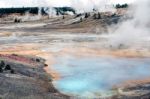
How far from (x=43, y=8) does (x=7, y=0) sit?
21.4 m

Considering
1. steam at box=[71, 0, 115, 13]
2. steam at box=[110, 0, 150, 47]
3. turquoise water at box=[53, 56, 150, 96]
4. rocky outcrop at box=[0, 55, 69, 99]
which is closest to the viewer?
rocky outcrop at box=[0, 55, 69, 99]

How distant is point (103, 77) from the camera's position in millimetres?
32500

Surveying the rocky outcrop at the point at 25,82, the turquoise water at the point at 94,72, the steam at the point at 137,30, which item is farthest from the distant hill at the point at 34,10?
the rocky outcrop at the point at 25,82

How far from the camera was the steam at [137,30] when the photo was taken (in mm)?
57728

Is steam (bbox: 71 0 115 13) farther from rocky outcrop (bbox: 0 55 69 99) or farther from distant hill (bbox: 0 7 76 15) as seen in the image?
rocky outcrop (bbox: 0 55 69 99)

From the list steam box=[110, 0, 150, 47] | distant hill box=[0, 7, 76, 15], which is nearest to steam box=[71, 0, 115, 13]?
distant hill box=[0, 7, 76, 15]

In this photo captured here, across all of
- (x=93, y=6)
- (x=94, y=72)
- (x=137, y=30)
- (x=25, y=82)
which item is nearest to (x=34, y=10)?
(x=93, y=6)

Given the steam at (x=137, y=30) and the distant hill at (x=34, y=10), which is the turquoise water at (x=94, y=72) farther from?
the distant hill at (x=34, y=10)

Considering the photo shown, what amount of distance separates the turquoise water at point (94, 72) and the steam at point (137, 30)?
12.8 meters

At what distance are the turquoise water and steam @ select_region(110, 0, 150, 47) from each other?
12.8 meters

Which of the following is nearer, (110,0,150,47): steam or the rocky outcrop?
the rocky outcrop

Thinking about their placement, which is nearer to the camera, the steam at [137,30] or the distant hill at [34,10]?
the steam at [137,30]

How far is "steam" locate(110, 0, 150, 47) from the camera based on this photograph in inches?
2273

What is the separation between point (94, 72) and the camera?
1378 inches
